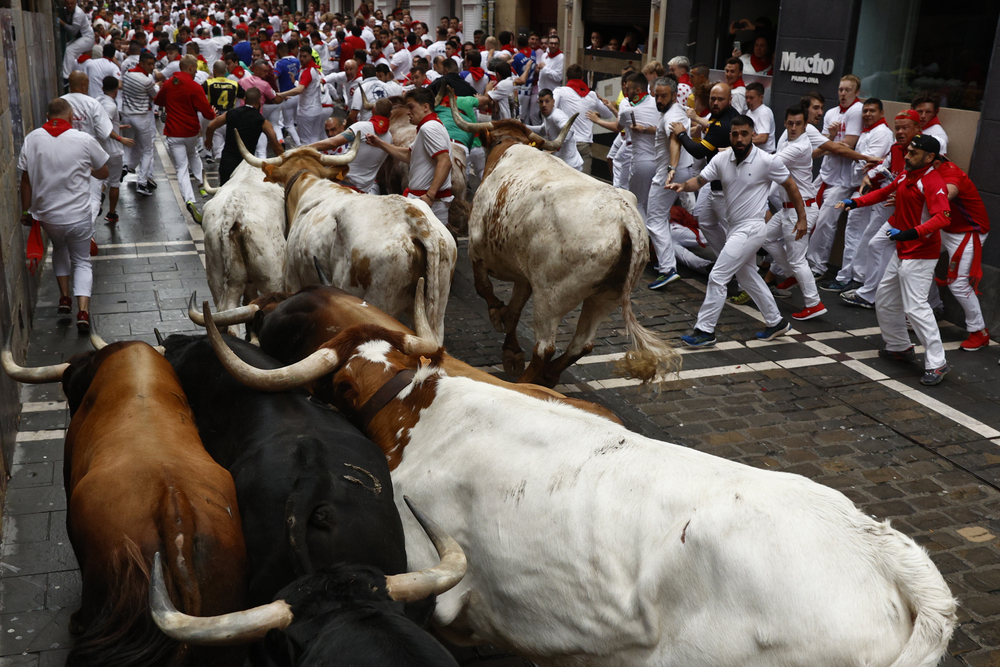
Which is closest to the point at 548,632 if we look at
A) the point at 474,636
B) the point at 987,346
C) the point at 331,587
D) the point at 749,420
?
the point at 474,636

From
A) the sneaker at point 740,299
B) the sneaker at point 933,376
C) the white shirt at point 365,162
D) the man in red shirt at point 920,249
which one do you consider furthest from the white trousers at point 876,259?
the white shirt at point 365,162

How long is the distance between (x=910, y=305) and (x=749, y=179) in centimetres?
191

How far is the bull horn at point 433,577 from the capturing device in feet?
8.89

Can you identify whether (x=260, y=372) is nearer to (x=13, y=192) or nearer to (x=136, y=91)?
(x=13, y=192)

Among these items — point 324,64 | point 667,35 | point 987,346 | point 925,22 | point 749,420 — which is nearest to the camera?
point 749,420

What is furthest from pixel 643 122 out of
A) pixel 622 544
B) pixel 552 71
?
pixel 622 544

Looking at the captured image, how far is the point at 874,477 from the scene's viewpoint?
609 centimetres

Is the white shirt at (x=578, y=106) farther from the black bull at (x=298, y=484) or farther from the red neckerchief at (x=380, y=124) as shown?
the black bull at (x=298, y=484)

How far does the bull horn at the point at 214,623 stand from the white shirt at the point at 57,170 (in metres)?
6.93

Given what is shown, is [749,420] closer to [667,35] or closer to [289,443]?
[289,443]

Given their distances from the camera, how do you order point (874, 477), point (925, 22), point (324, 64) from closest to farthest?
point (874, 477) < point (925, 22) < point (324, 64)

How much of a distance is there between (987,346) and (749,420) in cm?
343

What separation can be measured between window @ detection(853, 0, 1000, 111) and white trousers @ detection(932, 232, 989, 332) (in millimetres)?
2241

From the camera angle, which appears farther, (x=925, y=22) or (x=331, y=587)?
(x=925, y=22)
